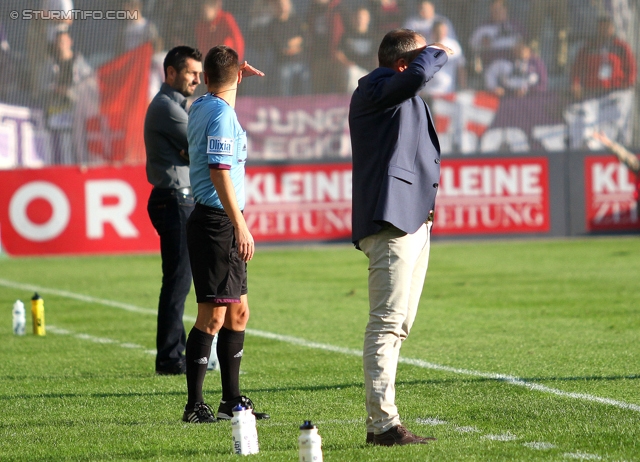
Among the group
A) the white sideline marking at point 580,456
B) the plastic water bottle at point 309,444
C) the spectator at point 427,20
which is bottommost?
the white sideline marking at point 580,456

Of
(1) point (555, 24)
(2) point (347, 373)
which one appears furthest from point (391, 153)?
(1) point (555, 24)

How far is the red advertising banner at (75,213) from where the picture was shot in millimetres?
20797

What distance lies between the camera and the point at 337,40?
25625 millimetres

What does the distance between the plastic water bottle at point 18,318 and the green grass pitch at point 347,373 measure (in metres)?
0.13

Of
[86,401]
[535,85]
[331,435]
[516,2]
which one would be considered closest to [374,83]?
[331,435]

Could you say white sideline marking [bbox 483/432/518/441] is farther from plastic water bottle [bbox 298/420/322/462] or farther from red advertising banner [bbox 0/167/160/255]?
red advertising banner [bbox 0/167/160/255]

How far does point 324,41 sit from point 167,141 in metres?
18.1

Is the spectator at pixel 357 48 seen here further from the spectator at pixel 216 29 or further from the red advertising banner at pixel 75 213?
the red advertising banner at pixel 75 213

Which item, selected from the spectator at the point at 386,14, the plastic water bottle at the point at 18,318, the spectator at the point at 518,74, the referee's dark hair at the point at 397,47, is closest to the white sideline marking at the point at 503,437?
the referee's dark hair at the point at 397,47

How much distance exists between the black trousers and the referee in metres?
1.71

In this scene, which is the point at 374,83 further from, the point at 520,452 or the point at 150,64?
the point at 150,64

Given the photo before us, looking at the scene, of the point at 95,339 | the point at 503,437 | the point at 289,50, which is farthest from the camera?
the point at 289,50

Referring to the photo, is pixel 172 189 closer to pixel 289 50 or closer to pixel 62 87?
pixel 62 87

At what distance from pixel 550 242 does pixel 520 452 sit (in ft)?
54.9
